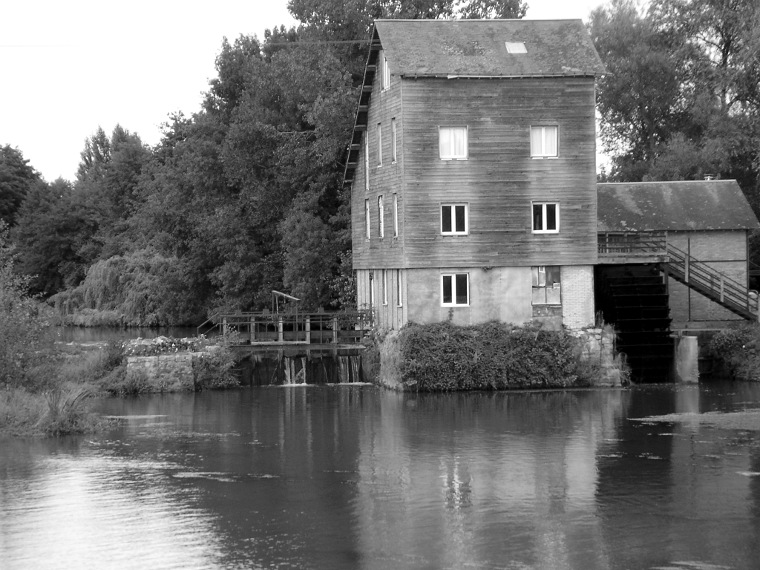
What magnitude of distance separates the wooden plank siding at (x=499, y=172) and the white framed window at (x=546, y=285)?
0.35 metres

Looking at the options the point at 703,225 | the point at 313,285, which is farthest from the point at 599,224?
the point at 313,285

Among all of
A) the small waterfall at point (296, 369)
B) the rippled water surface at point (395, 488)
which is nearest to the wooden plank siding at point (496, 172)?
the small waterfall at point (296, 369)

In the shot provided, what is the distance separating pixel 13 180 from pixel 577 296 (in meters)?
71.4

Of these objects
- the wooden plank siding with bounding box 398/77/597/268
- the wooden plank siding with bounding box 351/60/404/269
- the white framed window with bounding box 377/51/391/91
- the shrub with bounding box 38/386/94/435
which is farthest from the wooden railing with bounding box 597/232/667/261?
the shrub with bounding box 38/386/94/435

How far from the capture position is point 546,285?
3938 cm

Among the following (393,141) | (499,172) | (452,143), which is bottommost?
(499,172)

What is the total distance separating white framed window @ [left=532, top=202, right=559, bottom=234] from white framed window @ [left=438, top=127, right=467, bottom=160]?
3116 millimetres

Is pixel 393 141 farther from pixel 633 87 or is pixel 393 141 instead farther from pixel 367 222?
pixel 633 87

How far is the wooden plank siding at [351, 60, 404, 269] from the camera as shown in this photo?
1556 inches

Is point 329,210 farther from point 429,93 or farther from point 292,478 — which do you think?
point 292,478

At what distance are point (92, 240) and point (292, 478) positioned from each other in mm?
73065

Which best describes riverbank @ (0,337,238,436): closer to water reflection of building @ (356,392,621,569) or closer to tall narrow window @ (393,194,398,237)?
tall narrow window @ (393,194,398,237)

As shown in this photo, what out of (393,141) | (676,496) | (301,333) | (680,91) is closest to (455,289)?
(393,141)

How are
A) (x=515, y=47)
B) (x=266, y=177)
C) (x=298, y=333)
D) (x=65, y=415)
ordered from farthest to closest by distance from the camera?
(x=266, y=177)
(x=298, y=333)
(x=515, y=47)
(x=65, y=415)
